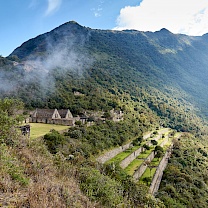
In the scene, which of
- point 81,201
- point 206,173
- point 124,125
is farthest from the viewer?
point 124,125

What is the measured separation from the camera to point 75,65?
244ft

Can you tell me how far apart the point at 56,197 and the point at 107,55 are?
101 metres

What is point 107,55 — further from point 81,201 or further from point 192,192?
point 81,201

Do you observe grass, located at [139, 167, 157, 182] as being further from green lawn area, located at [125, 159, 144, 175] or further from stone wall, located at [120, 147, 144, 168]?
stone wall, located at [120, 147, 144, 168]

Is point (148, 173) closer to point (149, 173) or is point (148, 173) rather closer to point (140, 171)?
point (149, 173)

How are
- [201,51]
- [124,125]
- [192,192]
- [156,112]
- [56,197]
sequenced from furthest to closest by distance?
[201,51] → [156,112] → [124,125] → [192,192] → [56,197]

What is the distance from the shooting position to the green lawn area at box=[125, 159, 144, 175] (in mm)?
22419

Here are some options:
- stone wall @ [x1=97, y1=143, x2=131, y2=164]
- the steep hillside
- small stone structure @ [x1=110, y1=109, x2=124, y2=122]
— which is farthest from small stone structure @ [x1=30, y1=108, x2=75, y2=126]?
the steep hillside

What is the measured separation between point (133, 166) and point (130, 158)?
2428 mm

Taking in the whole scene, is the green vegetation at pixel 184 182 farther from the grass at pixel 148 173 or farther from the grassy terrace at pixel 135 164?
the grassy terrace at pixel 135 164

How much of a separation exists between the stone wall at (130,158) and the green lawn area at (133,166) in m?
0.37

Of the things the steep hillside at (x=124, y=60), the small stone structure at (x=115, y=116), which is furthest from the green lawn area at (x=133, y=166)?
the steep hillside at (x=124, y=60)

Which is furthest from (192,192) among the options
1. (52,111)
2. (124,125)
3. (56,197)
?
(56,197)

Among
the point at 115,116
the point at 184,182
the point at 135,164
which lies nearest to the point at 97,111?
the point at 115,116
